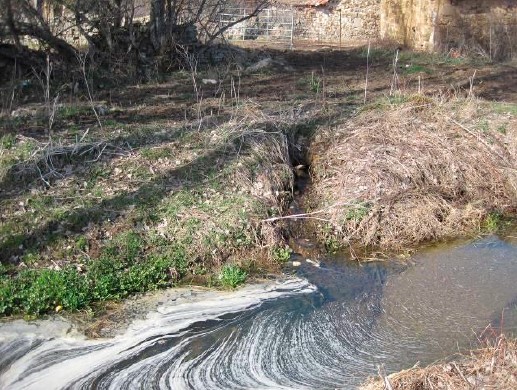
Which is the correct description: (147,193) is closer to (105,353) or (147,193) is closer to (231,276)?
(231,276)

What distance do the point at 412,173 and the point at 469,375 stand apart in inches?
174

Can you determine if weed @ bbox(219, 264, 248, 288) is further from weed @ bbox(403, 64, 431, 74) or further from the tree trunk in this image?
weed @ bbox(403, 64, 431, 74)

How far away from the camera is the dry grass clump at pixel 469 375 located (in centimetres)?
473

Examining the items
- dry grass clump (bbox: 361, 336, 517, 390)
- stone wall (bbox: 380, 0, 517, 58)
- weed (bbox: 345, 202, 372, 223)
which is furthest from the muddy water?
stone wall (bbox: 380, 0, 517, 58)

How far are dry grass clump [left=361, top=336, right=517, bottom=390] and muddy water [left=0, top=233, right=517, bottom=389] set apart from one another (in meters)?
0.69

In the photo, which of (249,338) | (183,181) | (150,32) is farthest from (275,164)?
(150,32)

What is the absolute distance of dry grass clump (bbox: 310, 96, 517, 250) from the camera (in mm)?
8305

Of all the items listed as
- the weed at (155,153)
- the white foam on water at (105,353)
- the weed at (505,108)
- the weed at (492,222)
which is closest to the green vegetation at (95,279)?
the white foam on water at (105,353)

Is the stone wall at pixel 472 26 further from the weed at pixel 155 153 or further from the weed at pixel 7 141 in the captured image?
the weed at pixel 7 141

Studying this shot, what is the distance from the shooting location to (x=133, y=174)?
834 cm

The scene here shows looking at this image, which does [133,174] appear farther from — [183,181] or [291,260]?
[291,260]

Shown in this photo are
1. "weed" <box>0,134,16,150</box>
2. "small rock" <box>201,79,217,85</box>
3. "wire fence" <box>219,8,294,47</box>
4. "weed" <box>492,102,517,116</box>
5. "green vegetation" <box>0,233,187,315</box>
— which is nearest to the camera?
"green vegetation" <box>0,233,187,315</box>

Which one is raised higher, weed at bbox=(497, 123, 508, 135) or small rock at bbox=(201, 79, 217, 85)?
small rock at bbox=(201, 79, 217, 85)

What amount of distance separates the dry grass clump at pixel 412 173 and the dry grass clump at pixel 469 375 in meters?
3.14
